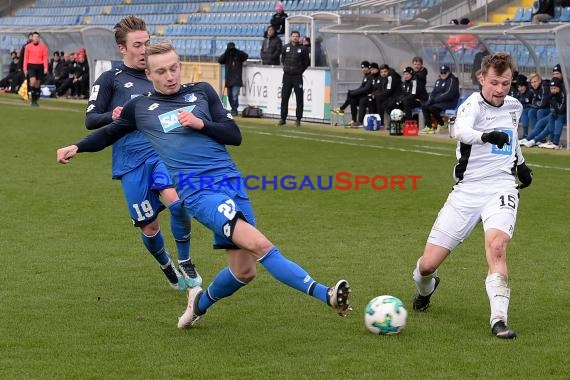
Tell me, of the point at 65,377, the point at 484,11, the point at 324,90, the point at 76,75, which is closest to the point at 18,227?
the point at 65,377

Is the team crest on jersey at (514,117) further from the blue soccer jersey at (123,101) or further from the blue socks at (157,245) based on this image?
the blue socks at (157,245)

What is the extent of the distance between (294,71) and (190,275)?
648 inches

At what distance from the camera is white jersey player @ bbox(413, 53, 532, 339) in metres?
6.70

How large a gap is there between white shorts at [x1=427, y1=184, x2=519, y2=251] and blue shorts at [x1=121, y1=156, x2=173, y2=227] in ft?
6.51

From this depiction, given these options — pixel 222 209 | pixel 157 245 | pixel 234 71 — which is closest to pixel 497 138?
pixel 222 209

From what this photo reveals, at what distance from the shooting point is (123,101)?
7922mm

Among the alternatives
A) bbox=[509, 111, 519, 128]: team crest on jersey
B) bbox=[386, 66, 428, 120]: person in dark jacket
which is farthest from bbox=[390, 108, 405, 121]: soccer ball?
bbox=[509, 111, 519, 128]: team crest on jersey

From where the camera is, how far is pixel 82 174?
15.5 meters

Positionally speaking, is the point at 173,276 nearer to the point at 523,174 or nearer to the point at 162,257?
the point at 162,257

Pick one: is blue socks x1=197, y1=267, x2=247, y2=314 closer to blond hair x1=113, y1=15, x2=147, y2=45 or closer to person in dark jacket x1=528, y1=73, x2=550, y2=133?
blond hair x1=113, y1=15, x2=147, y2=45

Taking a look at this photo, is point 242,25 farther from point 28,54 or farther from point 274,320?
point 274,320

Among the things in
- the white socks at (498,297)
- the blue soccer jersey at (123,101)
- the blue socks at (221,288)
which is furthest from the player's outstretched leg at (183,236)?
the white socks at (498,297)

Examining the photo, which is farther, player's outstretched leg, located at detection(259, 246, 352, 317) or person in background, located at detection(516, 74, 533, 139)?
person in background, located at detection(516, 74, 533, 139)

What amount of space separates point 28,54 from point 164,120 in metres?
24.6
